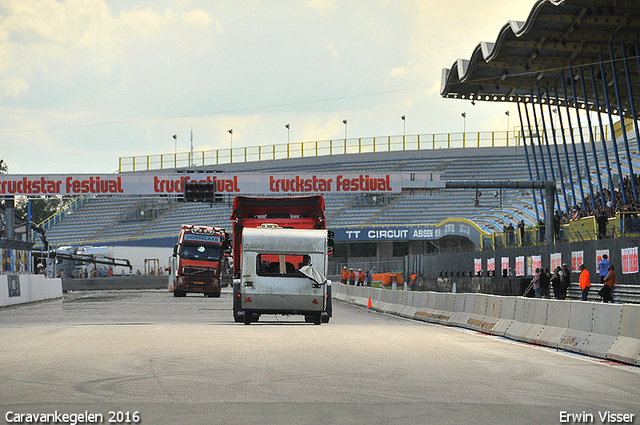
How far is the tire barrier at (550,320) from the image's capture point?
44.7 feet

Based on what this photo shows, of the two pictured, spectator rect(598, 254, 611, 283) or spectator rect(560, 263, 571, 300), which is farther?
spectator rect(560, 263, 571, 300)

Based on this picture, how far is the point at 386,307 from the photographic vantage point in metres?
32.7

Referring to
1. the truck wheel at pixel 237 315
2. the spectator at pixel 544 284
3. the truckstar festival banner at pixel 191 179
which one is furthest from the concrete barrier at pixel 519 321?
the truckstar festival banner at pixel 191 179

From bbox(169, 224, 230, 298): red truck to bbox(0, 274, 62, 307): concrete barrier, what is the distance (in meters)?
6.40

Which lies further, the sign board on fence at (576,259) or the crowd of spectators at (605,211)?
the sign board on fence at (576,259)

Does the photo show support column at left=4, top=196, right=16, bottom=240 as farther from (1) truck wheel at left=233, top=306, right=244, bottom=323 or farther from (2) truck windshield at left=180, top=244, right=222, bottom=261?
(1) truck wheel at left=233, top=306, right=244, bottom=323

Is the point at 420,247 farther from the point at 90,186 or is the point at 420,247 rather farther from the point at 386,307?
the point at 386,307

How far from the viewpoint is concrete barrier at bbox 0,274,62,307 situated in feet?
114

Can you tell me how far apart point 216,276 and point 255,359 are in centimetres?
3310

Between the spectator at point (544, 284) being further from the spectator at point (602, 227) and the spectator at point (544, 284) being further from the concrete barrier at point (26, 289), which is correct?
the concrete barrier at point (26, 289)

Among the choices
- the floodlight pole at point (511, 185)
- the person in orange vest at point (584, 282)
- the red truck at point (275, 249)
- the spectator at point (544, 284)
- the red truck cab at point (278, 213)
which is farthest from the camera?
the floodlight pole at point (511, 185)

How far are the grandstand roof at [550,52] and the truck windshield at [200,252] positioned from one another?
15.4 m

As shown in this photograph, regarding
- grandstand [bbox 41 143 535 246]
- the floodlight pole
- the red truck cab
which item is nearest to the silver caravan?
the red truck cab

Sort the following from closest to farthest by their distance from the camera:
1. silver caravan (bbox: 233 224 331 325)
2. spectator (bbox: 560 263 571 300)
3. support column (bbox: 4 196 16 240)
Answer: silver caravan (bbox: 233 224 331 325) < spectator (bbox: 560 263 571 300) < support column (bbox: 4 196 16 240)
